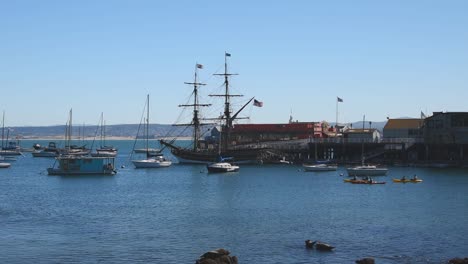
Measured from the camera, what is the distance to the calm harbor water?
46.2m

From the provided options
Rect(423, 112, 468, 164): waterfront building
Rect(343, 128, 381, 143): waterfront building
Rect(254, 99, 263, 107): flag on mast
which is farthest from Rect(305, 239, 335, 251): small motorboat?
Rect(343, 128, 381, 143): waterfront building

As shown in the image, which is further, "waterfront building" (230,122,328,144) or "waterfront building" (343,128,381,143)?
"waterfront building" (230,122,328,144)

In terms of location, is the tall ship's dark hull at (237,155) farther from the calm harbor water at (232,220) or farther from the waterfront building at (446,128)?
the calm harbor water at (232,220)

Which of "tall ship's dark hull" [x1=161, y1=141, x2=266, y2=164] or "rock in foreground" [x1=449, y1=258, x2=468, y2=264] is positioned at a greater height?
"tall ship's dark hull" [x1=161, y1=141, x2=266, y2=164]

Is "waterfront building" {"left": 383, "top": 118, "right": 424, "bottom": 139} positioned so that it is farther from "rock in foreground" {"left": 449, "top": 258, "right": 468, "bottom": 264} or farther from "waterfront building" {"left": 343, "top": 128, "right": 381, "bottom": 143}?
"rock in foreground" {"left": 449, "top": 258, "right": 468, "bottom": 264}

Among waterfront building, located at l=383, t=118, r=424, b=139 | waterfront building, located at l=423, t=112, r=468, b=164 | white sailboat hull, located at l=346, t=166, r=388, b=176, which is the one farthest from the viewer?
waterfront building, located at l=383, t=118, r=424, b=139

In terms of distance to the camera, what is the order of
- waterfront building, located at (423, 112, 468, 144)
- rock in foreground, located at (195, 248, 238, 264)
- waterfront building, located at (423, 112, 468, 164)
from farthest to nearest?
waterfront building, located at (423, 112, 468, 144) → waterfront building, located at (423, 112, 468, 164) → rock in foreground, located at (195, 248, 238, 264)

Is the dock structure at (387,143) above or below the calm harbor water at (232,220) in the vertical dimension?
above

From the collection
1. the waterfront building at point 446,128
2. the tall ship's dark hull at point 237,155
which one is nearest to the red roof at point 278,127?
the tall ship's dark hull at point 237,155

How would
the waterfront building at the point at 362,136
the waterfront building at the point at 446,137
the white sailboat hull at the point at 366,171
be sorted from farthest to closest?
1. the waterfront building at the point at 362,136
2. the waterfront building at the point at 446,137
3. the white sailboat hull at the point at 366,171

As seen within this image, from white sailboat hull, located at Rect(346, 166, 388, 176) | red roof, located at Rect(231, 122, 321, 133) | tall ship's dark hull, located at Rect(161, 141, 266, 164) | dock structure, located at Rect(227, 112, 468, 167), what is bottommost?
white sailboat hull, located at Rect(346, 166, 388, 176)

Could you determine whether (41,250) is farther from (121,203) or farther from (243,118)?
(243,118)

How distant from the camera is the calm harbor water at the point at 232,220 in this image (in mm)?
46188

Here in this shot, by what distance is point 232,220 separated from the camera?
60.2 metres
